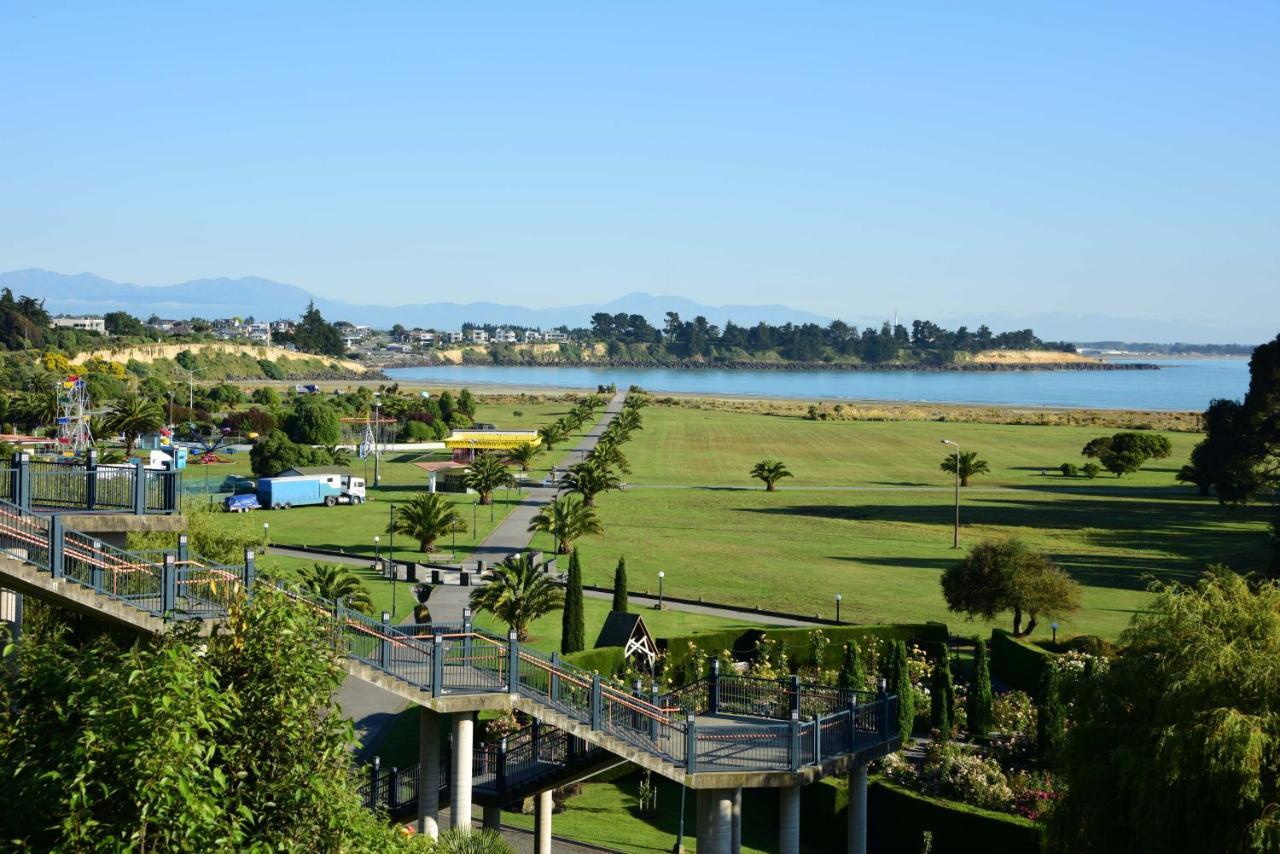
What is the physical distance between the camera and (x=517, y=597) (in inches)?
1854

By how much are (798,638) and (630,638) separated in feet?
24.2

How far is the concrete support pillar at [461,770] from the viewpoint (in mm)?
26109

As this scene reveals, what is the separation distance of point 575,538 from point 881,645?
2561 cm

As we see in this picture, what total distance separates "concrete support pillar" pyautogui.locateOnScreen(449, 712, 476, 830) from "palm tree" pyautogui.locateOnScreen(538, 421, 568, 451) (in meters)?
96.6

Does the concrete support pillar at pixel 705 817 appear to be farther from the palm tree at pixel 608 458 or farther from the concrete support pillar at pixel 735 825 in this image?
the palm tree at pixel 608 458

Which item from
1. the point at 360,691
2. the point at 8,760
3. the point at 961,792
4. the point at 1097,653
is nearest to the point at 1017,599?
the point at 1097,653

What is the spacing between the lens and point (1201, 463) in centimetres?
9369

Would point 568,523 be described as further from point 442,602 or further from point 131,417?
point 131,417

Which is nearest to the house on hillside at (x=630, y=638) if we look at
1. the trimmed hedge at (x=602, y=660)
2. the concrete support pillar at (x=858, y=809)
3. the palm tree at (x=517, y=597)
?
the trimmed hedge at (x=602, y=660)

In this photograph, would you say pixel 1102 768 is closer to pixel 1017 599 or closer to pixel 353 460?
pixel 1017 599

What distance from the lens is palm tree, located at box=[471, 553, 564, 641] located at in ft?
154

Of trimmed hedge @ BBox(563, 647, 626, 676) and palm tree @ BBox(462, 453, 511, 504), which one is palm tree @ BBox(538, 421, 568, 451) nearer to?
palm tree @ BBox(462, 453, 511, 504)

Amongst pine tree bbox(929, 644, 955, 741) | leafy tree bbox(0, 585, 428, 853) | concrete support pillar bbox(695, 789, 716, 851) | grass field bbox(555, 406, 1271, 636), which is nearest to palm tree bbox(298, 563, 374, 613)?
grass field bbox(555, 406, 1271, 636)

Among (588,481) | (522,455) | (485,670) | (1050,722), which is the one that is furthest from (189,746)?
(522,455)
